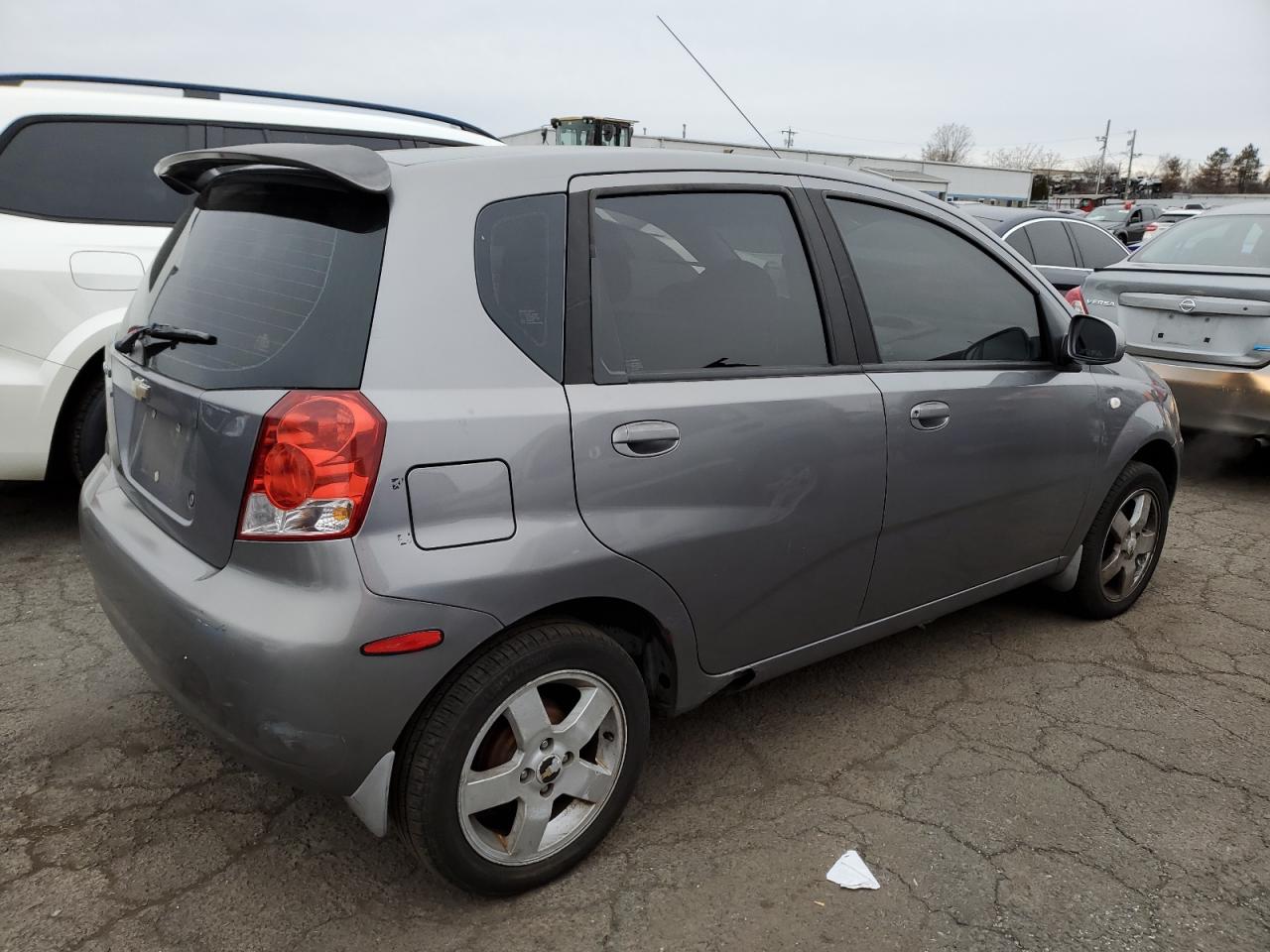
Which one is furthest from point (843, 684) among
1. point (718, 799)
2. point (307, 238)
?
point (307, 238)

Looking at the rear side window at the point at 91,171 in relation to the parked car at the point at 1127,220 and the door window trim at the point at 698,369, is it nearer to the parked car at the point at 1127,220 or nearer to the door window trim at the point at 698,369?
the door window trim at the point at 698,369

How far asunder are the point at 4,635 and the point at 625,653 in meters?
2.52

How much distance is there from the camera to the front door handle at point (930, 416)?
109 inches

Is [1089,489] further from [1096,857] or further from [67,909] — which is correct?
[67,909]

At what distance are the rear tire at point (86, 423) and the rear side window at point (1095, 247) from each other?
8373 millimetres

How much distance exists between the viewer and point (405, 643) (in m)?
1.87

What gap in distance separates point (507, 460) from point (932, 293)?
1.67 meters

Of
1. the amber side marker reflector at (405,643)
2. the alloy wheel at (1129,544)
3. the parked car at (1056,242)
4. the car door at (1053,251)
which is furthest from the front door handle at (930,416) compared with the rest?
Answer: the car door at (1053,251)

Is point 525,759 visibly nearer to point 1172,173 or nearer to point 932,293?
point 932,293

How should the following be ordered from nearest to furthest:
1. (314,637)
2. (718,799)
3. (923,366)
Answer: (314,637), (718,799), (923,366)

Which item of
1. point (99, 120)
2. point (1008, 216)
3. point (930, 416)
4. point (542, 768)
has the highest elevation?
point (99, 120)

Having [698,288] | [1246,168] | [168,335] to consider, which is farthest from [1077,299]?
[1246,168]

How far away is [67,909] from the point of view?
214cm

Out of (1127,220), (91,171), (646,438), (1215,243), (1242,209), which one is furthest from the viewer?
(1127,220)
